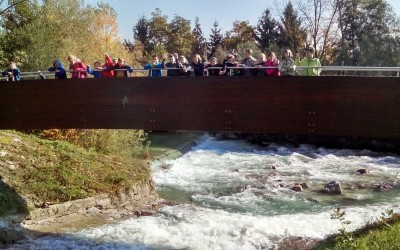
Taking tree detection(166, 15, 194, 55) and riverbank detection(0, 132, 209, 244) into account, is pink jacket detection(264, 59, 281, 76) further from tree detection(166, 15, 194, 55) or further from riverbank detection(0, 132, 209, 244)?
tree detection(166, 15, 194, 55)

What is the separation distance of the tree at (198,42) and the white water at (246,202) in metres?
41.8

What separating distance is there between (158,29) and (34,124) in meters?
61.3

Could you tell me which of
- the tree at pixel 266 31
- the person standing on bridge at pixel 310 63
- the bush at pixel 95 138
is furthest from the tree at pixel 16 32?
the tree at pixel 266 31

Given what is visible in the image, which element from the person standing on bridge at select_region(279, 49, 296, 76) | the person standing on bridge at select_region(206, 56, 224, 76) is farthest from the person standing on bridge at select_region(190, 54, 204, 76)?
the person standing on bridge at select_region(279, 49, 296, 76)

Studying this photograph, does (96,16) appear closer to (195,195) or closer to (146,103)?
(195,195)

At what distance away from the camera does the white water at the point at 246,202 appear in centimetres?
1532

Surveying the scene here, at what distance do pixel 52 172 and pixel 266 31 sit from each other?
49.2 meters

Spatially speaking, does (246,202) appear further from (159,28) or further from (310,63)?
(159,28)

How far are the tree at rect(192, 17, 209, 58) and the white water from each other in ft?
137

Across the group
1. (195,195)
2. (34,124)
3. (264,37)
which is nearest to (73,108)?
(34,124)

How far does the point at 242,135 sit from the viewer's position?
125 ft

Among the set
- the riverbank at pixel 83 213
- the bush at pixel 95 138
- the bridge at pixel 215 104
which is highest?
the bridge at pixel 215 104

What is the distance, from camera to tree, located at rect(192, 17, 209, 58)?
71438 mm

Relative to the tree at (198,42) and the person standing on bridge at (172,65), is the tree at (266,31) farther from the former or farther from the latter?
the person standing on bridge at (172,65)
